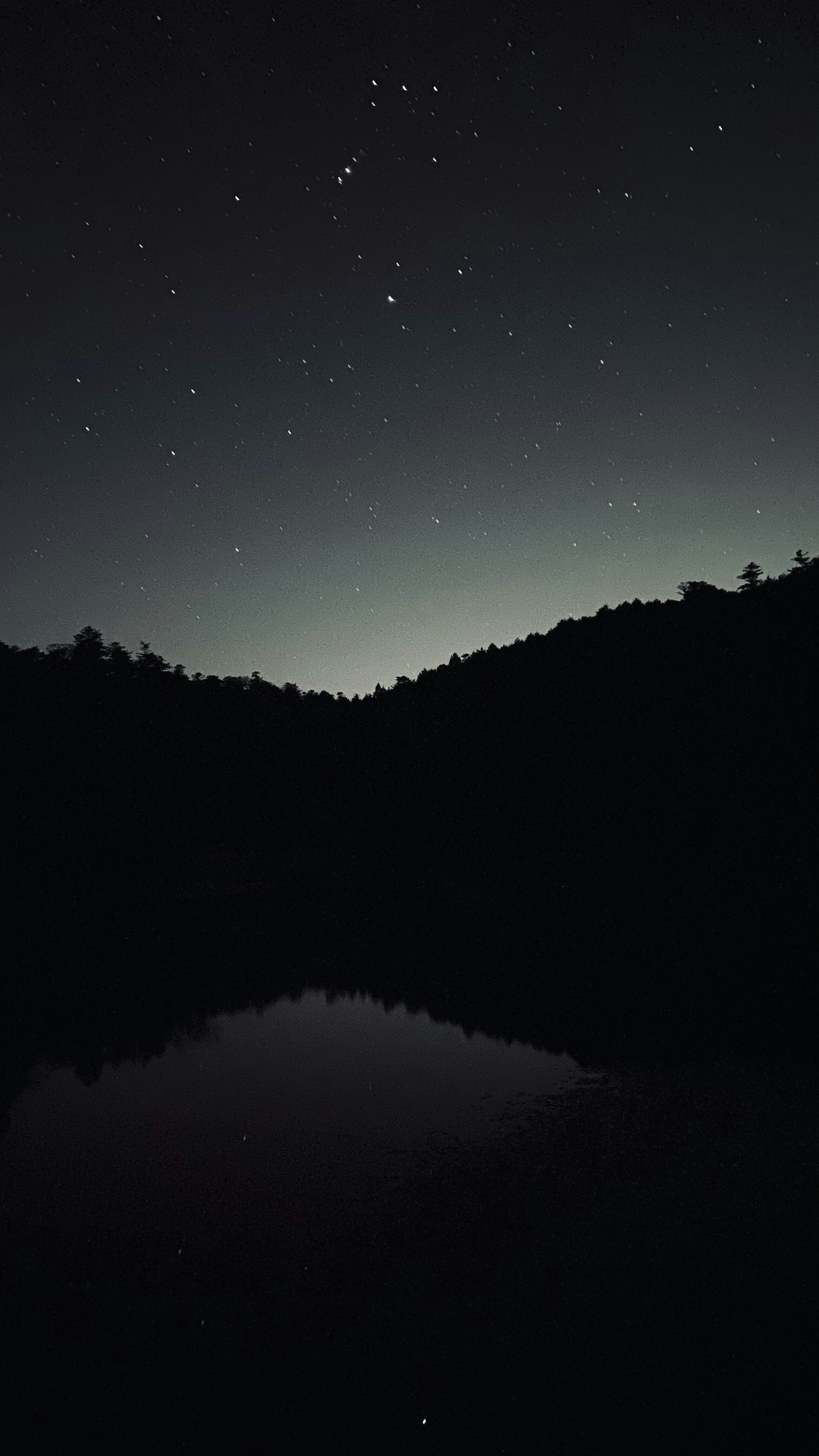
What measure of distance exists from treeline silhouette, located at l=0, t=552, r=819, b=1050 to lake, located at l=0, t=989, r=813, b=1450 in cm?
531

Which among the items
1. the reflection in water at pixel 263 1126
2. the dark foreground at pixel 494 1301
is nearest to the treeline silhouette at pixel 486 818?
the reflection in water at pixel 263 1126

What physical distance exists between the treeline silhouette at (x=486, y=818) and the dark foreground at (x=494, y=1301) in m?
5.28

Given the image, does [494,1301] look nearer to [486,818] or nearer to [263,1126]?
[263,1126]

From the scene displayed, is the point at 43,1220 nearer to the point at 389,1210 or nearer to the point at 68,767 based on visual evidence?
the point at 389,1210

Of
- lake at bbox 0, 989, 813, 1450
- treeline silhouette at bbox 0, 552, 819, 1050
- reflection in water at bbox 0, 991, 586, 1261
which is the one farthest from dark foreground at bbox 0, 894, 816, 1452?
treeline silhouette at bbox 0, 552, 819, 1050

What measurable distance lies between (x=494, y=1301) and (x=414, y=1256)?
45.4 inches

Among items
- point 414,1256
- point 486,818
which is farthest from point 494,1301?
point 486,818

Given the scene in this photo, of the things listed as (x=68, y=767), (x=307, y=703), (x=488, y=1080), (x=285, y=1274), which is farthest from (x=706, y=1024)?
(x=307, y=703)

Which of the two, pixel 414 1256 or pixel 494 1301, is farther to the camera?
pixel 414 1256

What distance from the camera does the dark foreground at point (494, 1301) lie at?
5.54 meters

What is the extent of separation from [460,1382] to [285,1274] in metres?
2.47

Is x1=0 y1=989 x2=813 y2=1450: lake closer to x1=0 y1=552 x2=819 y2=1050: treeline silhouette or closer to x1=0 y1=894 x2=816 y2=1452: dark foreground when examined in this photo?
x1=0 y1=894 x2=816 y2=1452: dark foreground

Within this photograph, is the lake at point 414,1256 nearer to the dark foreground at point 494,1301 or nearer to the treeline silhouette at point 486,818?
the dark foreground at point 494,1301

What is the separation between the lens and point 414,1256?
7523mm
